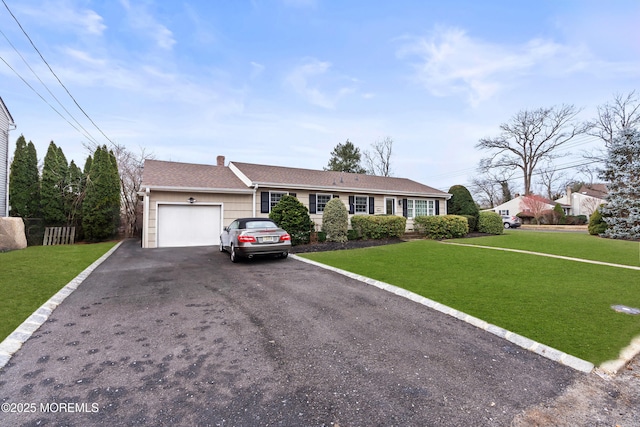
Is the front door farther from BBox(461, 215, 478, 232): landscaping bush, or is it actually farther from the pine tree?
the pine tree

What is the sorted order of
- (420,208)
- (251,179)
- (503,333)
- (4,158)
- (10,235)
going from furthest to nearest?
(420,208)
(251,179)
(4,158)
(10,235)
(503,333)

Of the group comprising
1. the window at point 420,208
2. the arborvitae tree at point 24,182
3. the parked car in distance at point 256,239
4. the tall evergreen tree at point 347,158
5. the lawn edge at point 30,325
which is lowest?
the lawn edge at point 30,325

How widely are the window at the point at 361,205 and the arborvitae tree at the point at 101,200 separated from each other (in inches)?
525

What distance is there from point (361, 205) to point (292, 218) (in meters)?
5.80

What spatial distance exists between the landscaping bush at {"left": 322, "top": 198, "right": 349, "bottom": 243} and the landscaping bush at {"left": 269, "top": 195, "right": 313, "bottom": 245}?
1.19 m

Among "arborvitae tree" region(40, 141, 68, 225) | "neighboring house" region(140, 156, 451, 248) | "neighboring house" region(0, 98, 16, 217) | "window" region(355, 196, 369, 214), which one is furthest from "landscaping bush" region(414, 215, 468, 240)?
"neighboring house" region(0, 98, 16, 217)

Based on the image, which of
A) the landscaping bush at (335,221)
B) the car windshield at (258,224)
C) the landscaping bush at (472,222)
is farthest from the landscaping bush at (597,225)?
the car windshield at (258,224)

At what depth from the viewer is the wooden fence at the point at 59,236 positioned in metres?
13.3

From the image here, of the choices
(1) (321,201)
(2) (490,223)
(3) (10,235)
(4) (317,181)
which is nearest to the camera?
(3) (10,235)

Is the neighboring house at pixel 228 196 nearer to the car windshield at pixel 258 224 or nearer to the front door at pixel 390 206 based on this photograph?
the front door at pixel 390 206

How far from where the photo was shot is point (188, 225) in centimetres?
1286

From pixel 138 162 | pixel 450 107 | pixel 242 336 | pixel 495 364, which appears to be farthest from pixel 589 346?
pixel 138 162

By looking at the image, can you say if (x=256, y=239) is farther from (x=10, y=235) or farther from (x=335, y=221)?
(x=10, y=235)

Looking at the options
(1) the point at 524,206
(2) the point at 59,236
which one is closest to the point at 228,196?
(2) the point at 59,236
